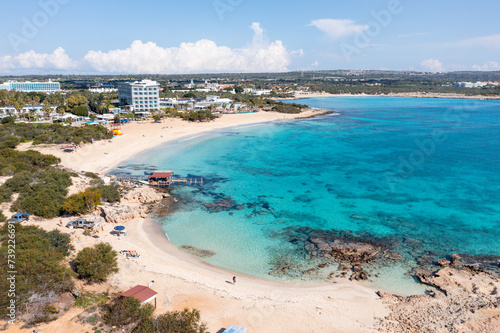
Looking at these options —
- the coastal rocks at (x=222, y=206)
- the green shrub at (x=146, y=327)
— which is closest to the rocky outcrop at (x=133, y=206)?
the coastal rocks at (x=222, y=206)

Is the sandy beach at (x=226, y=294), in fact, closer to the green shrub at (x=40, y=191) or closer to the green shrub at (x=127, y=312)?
the green shrub at (x=127, y=312)

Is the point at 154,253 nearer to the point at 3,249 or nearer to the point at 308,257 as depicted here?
the point at 3,249

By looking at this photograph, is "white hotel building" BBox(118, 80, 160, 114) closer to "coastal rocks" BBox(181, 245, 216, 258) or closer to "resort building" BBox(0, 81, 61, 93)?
"resort building" BBox(0, 81, 61, 93)

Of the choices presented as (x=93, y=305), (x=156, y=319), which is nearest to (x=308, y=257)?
(x=156, y=319)

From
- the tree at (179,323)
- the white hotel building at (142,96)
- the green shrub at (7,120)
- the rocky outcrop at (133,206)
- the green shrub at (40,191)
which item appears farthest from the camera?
the white hotel building at (142,96)

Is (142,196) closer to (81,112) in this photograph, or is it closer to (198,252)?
(198,252)

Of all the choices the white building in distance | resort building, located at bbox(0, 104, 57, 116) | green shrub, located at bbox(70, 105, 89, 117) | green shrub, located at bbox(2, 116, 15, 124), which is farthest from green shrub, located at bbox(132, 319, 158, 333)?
the white building in distance
